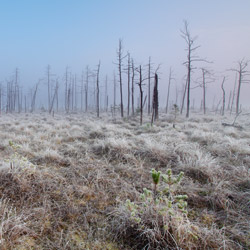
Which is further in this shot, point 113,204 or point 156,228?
point 113,204

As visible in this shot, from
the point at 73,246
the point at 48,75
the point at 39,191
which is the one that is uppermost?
the point at 48,75

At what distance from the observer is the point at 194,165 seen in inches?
140

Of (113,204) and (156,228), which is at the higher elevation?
(156,228)

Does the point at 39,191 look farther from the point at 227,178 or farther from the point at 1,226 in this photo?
the point at 227,178

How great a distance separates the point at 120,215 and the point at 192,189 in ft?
4.92

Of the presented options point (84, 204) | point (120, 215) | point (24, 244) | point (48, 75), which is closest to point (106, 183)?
point (84, 204)

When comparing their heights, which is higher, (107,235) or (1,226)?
(1,226)

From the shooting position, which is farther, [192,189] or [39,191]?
[192,189]

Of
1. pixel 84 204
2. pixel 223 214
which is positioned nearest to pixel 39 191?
pixel 84 204

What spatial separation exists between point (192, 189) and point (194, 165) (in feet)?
2.80

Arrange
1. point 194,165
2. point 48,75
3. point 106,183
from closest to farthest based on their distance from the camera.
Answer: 1. point 106,183
2. point 194,165
3. point 48,75

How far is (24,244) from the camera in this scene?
163 cm

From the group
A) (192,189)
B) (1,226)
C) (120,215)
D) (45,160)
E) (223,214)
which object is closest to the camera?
(1,226)

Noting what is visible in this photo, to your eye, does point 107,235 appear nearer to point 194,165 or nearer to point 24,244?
point 24,244
